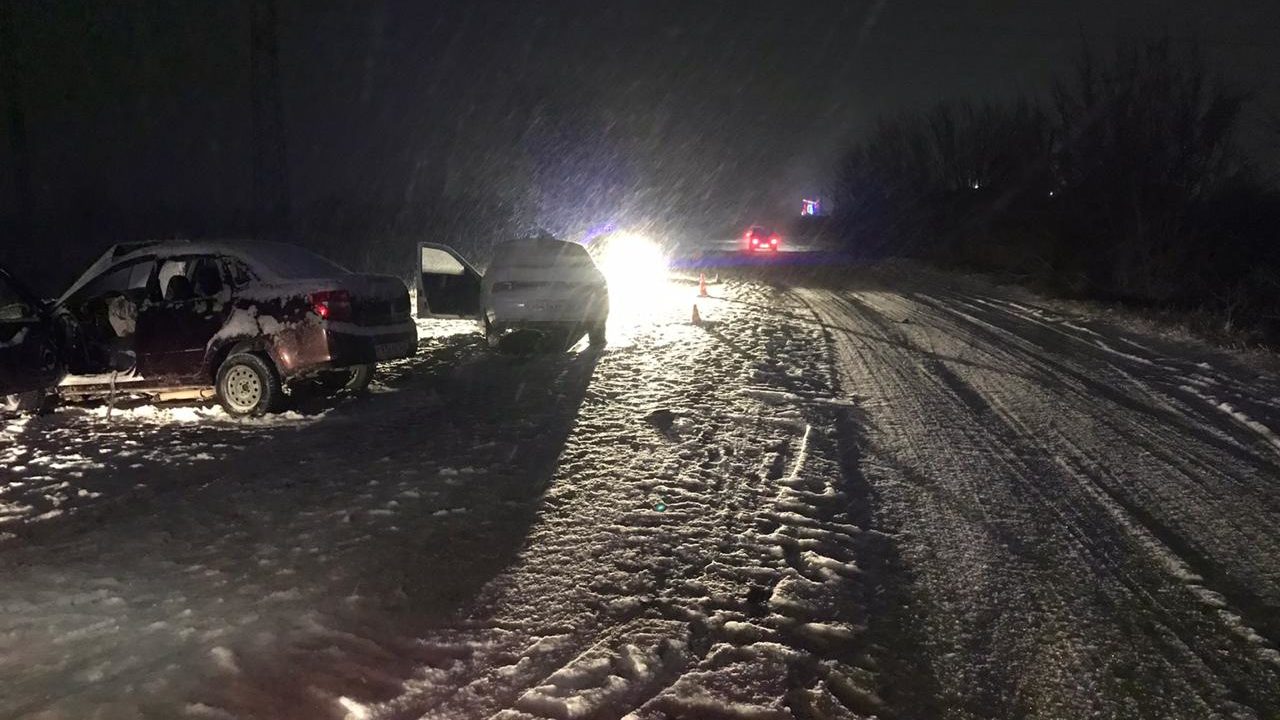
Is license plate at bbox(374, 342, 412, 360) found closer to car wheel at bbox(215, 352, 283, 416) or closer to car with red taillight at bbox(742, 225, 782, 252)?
car wheel at bbox(215, 352, 283, 416)

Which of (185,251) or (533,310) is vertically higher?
(185,251)

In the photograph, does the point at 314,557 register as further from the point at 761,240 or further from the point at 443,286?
the point at 761,240

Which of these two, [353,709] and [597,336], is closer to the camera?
[353,709]

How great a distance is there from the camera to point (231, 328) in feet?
28.6

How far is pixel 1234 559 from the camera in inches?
200

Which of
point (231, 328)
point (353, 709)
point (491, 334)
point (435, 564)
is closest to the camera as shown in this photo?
point (353, 709)

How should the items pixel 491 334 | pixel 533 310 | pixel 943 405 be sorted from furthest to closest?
1. pixel 491 334
2. pixel 533 310
3. pixel 943 405

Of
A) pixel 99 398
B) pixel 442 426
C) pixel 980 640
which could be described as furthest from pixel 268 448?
pixel 980 640

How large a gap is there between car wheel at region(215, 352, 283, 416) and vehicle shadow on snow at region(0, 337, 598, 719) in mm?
647

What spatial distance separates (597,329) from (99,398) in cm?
667

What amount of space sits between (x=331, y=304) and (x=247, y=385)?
4.16 ft

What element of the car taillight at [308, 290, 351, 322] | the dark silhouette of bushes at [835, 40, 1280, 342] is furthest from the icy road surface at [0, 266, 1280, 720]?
the dark silhouette of bushes at [835, 40, 1280, 342]

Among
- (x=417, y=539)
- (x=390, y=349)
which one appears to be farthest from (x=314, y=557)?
(x=390, y=349)

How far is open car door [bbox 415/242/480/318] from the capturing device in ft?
42.9
